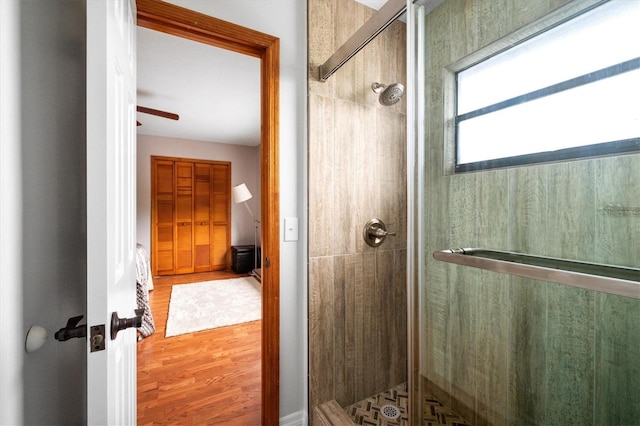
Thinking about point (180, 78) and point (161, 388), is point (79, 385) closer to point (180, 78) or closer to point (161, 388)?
point (161, 388)

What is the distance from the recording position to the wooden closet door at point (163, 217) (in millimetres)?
5059

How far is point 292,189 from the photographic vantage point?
1554mm

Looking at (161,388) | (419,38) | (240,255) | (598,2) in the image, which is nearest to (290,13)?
(419,38)

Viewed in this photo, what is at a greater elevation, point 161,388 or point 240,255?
point 240,255

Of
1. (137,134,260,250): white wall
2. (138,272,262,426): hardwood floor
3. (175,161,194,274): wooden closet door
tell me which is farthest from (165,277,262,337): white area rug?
(137,134,260,250): white wall

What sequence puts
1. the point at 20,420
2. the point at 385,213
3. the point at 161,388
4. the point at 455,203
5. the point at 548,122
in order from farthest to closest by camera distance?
the point at 161,388, the point at 385,213, the point at 455,203, the point at 548,122, the point at 20,420

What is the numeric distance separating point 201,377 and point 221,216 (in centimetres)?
389

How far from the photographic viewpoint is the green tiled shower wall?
0.88 meters

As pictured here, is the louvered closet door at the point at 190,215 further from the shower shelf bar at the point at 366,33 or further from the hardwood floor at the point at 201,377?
the shower shelf bar at the point at 366,33

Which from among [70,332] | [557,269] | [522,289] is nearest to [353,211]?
[522,289]

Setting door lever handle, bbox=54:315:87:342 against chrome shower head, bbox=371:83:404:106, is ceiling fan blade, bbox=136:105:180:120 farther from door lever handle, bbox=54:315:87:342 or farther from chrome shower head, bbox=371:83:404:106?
door lever handle, bbox=54:315:87:342

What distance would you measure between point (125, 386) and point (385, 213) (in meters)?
1.48

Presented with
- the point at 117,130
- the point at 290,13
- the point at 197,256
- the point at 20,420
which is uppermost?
the point at 290,13

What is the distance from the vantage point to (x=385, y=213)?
1.79 metres
